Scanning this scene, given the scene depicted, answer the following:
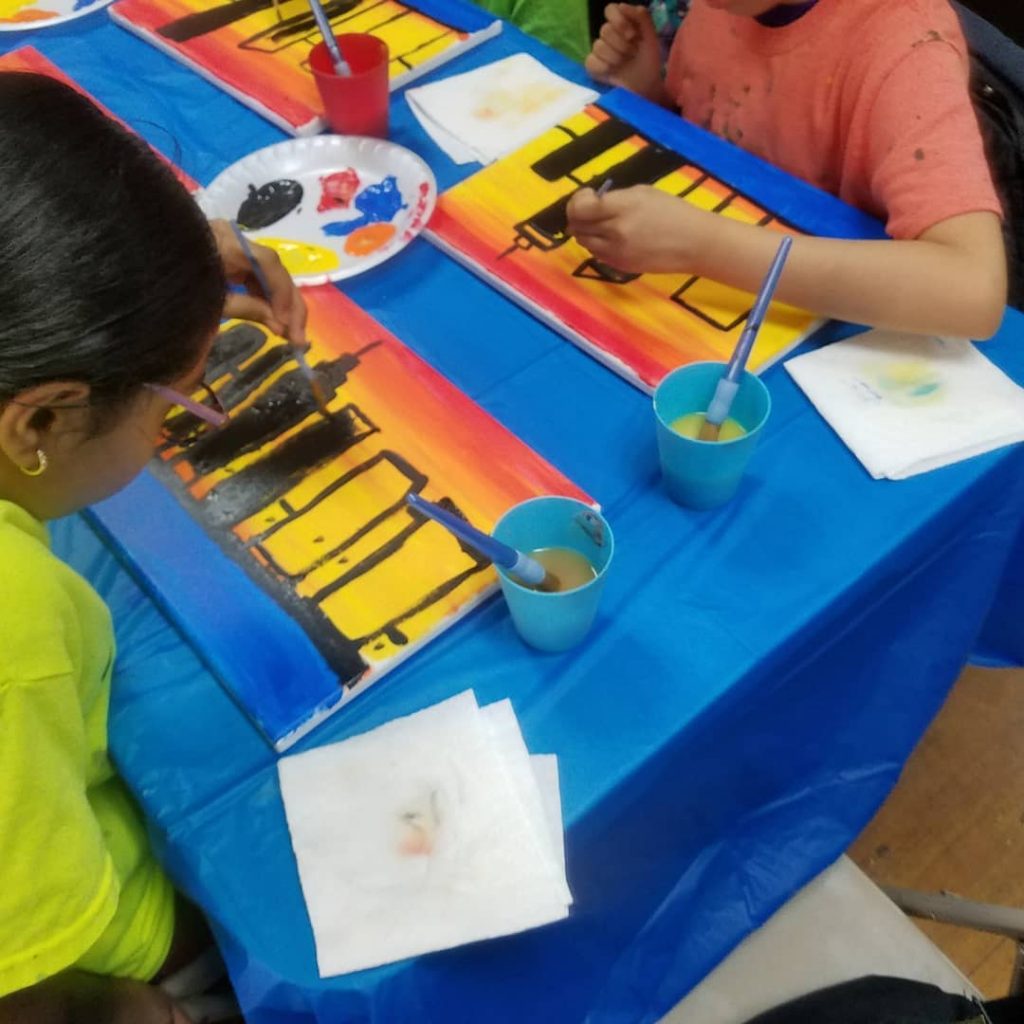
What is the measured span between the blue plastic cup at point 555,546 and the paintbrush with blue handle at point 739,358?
0.44ft

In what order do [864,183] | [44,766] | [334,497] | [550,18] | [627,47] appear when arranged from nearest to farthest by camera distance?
[44,766] < [334,497] < [864,183] < [627,47] < [550,18]

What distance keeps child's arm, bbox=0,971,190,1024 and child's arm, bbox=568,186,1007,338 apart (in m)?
0.73

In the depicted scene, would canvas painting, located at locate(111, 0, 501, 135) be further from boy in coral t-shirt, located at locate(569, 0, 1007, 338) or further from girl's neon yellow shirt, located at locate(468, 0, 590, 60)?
boy in coral t-shirt, located at locate(569, 0, 1007, 338)

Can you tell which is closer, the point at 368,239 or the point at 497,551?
the point at 497,551

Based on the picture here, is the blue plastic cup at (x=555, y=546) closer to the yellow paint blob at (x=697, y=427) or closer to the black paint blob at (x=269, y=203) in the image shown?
the yellow paint blob at (x=697, y=427)

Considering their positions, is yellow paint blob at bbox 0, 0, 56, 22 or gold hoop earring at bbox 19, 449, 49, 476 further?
yellow paint blob at bbox 0, 0, 56, 22

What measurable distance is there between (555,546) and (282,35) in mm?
885

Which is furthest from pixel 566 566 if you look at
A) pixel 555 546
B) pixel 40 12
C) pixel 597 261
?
pixel 40 12

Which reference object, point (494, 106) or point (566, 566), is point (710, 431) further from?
point (494, 106)

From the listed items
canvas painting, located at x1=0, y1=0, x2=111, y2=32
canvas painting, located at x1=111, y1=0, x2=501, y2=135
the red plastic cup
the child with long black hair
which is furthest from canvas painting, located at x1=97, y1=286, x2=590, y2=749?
canvas painting, located at x1=0, y1=0, x2=111, y2=32

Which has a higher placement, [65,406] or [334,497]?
[65,406]

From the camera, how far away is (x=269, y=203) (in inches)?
39.4

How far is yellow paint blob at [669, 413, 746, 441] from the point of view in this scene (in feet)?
2.38

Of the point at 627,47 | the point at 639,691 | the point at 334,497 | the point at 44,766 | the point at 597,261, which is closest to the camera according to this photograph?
the point at 44,766
